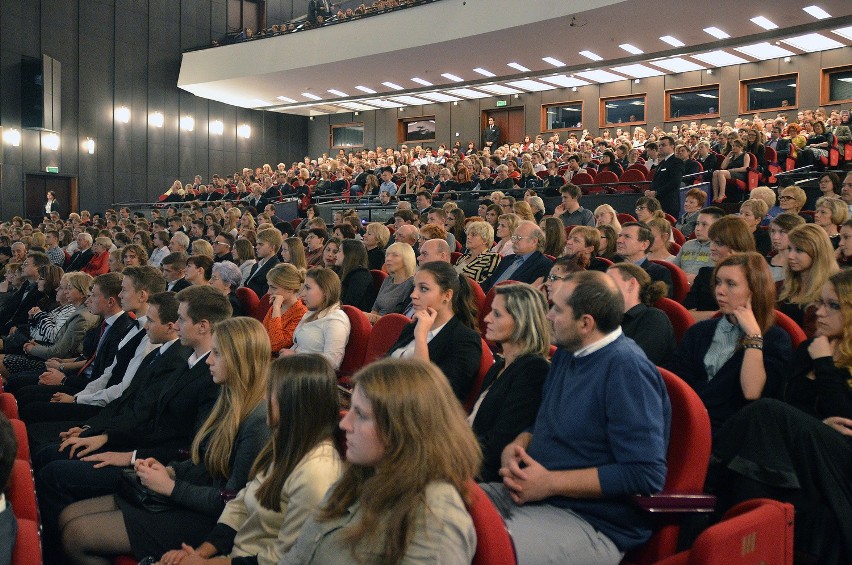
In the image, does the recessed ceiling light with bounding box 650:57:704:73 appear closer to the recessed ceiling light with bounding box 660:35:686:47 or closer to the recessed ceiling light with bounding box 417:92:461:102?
the recessed ceiling light with bounding box 660:35:686:47

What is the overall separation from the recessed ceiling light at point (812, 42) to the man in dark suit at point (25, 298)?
1241cm

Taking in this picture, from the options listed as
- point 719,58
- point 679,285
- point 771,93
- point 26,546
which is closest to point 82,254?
point 679,285

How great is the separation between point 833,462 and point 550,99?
1748cm

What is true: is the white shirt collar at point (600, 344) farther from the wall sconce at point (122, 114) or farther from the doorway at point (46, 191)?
the wall sconce at point (122, 114)

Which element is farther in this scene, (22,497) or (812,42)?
(812,42)

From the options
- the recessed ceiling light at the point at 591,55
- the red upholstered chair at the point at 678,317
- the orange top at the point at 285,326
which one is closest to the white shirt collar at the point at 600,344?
the red upholstered chair at the point at 678,317

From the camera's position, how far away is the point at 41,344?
206 inches

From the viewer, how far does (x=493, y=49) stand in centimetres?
1427

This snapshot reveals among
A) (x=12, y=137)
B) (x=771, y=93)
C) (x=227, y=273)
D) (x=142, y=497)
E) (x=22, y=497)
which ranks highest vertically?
(x=771, y=93)

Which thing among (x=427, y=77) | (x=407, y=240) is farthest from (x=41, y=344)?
(x=427, y=77)

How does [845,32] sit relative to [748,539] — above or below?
above

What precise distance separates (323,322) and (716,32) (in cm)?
1158

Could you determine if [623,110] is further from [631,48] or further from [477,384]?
[477,384]

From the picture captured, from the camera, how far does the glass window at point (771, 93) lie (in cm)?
1539
